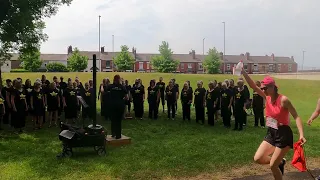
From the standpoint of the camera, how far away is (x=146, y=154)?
9773mm

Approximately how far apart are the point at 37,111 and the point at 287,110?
9791 millimetres

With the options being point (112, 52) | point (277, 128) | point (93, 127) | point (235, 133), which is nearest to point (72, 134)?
point (93, 127)

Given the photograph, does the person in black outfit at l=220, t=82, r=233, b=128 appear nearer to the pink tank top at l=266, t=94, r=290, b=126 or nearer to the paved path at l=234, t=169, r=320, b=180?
the paved path at l=234, t=169, r=320, b=180

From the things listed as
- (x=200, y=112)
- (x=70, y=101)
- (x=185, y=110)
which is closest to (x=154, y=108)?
(x=185, y=110)

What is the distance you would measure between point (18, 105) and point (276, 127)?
9.56 meters

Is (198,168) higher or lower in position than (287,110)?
lower

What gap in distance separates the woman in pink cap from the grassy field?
209 centimetres

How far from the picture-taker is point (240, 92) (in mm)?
14039

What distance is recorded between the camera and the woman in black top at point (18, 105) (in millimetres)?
12734

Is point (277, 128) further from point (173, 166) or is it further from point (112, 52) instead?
point (112, 52)

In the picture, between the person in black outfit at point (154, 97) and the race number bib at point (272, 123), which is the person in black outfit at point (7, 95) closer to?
the person in black outfit at point (154, 97)

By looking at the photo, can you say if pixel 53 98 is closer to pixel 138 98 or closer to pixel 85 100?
pixel 85 100

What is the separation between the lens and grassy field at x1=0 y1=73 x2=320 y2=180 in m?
8.12

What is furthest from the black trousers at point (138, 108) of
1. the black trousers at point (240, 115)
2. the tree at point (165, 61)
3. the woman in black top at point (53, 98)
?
the tree at point (165, 61)
